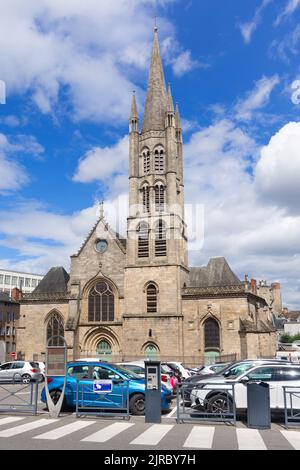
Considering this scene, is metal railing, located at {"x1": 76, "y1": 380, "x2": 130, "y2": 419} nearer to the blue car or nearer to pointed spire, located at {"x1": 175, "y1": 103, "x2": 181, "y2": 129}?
the blue car

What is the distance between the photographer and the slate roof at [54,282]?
146 ft

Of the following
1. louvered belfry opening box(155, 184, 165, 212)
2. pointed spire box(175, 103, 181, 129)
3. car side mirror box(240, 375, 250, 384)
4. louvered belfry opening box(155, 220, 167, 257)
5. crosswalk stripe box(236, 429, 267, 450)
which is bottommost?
crosswalk stripe box(236, 429, 267, 450)

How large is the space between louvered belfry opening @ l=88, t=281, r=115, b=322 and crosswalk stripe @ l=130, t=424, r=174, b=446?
96.0 feet

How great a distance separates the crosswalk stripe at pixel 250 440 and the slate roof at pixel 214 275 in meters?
29.5

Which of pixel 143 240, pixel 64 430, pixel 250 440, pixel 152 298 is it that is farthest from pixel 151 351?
pixel 250 440

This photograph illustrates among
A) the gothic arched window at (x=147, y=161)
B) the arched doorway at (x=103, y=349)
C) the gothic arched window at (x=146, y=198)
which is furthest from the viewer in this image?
the gothic arched window at (x=147, y=161)

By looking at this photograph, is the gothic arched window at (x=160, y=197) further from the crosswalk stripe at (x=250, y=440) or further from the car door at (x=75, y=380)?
the crosswalk stripe at (x=250, y=440)

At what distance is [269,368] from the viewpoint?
553 inches

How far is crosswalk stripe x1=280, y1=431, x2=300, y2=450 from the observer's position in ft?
32.1

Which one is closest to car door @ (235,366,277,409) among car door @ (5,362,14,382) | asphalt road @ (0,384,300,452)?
asphalt road @ (0,384,300,452)

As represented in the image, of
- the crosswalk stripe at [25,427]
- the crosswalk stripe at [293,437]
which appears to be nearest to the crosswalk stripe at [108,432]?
the crosswalk stripe at [25,427]

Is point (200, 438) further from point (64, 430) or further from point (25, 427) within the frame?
point (25, 427)
